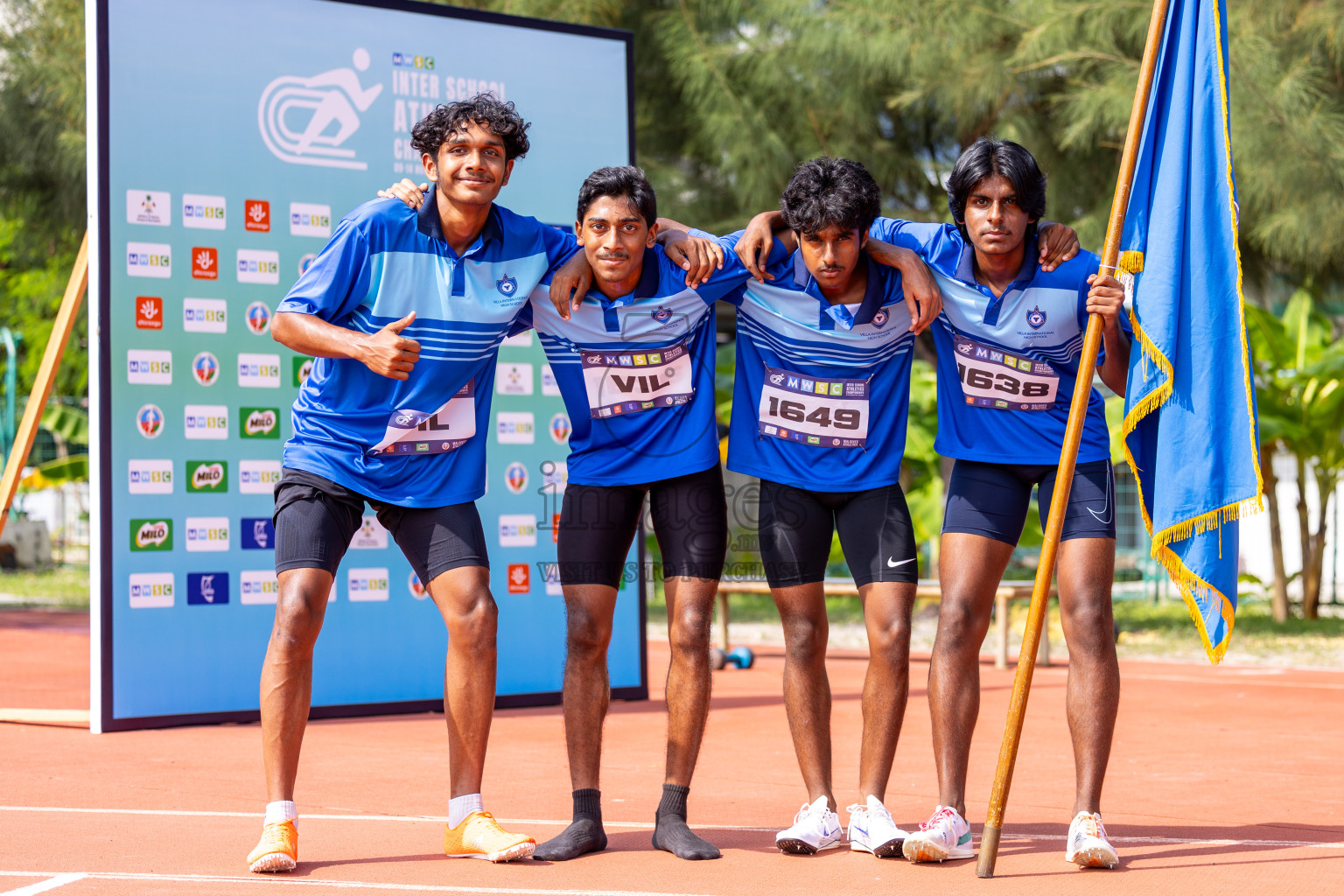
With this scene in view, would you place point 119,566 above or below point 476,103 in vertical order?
below

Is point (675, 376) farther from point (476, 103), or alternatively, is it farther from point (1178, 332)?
point (1178, 332)

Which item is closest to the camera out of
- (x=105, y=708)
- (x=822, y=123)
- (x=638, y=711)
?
(x=105, y=708)

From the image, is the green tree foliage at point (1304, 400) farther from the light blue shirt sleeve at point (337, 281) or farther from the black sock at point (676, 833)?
the light blue shirt sleeve at point (337, 281)

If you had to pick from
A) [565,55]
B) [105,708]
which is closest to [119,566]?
[105,708]

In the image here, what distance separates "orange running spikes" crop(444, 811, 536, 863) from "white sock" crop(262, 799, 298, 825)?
1.58 feet

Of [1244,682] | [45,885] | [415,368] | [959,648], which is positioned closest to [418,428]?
[415,368]

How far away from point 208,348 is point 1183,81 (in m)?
4.99

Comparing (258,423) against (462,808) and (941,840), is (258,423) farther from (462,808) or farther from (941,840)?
(941,840)

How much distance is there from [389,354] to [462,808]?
4.59ft

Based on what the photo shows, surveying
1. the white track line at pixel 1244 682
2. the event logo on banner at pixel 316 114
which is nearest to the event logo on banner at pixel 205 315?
the event logo on banner at pixel 316 114

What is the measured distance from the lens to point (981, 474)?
14.7 feet

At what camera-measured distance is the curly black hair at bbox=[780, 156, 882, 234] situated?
4.32 metres

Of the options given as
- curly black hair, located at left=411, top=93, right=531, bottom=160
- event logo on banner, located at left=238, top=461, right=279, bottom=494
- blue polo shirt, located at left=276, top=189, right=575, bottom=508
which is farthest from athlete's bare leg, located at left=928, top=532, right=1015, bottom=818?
event logo on banner, located at left=238, top=461, right=279, bottom=494

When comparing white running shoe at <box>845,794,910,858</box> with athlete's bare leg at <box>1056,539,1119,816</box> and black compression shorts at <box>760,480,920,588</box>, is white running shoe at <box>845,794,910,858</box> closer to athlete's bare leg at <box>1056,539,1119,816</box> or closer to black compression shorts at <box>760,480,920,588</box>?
athlete's bare leg at <box>1056,539,1119,816</box>
